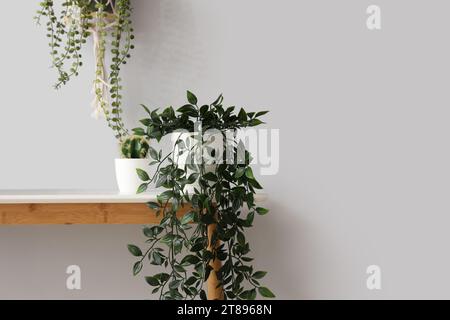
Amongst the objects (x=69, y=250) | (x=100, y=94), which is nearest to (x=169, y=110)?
(x=100, y=94)

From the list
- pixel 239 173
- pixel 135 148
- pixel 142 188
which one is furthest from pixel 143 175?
pixel 239 173

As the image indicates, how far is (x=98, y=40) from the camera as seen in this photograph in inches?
82.5

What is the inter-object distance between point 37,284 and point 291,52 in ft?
4.06

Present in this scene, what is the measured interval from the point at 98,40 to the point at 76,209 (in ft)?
2.03

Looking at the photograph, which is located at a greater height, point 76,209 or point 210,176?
point 210,176

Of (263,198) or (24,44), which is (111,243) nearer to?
(263,198)

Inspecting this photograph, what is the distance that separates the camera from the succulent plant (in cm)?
198

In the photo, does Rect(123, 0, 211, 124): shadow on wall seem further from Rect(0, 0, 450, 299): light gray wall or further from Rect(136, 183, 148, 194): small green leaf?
Rect(136, 183, 148, 194): small green leaf

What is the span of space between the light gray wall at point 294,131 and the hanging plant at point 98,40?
A: 0.06 metres

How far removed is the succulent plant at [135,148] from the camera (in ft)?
6.50

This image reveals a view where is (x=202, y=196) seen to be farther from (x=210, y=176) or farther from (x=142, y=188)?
(x=142, y=188)

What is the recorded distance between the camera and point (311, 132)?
2.16 meters

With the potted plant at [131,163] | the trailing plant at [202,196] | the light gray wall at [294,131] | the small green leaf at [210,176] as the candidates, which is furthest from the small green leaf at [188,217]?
the light gray wall at [294,131]

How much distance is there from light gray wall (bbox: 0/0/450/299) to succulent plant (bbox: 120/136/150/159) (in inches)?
8.2
